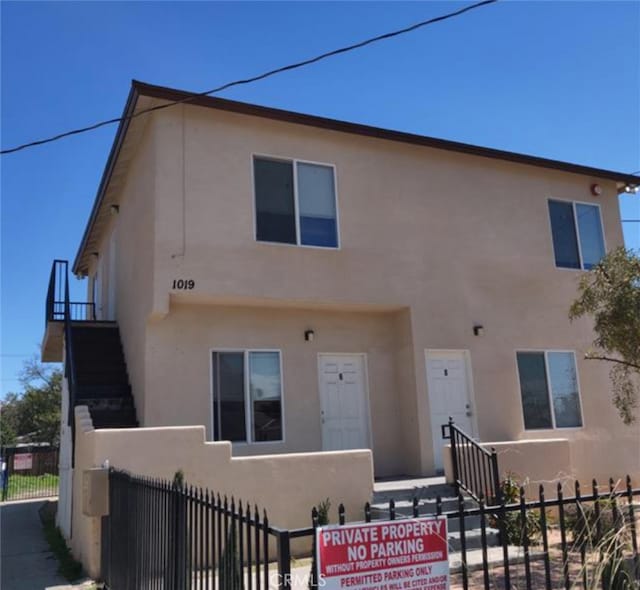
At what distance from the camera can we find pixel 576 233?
47.5 feet

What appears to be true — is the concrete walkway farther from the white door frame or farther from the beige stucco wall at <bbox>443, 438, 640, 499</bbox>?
the white door frame

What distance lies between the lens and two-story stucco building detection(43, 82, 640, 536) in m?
10.7

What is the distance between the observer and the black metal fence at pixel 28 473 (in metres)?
21.2

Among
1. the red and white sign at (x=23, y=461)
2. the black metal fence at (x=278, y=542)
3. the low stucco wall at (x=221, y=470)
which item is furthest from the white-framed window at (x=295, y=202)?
the red and white sign at (x=23, y=461)

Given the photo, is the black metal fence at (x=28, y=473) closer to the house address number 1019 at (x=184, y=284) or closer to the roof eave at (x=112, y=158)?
the roof eave at (x=112, y=158)

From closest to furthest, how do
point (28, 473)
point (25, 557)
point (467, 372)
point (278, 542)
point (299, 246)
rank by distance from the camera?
point (278, 542) → point (25, 557) → point (299, 246) → point (467, 372) → point (28, 473)

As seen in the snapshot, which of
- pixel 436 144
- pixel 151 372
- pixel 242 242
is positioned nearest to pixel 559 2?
pixel 436 144

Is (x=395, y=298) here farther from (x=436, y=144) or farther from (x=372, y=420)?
(x=436, y=144)

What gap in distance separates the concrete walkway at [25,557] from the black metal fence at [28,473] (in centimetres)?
636

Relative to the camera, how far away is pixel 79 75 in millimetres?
10586

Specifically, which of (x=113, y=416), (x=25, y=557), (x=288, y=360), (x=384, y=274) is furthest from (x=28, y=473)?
(x=384, y=274)

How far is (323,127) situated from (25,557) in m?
8.88

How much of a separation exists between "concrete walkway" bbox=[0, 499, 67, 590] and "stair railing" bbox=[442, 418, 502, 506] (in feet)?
19.2

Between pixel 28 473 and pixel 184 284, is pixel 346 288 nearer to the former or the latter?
pixel 184 284
